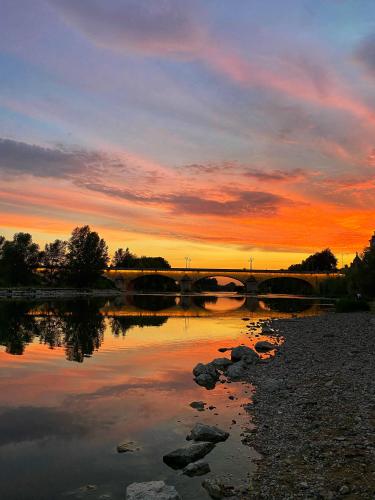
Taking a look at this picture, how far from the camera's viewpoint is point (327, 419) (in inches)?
579

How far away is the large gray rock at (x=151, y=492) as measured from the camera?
9.91 m

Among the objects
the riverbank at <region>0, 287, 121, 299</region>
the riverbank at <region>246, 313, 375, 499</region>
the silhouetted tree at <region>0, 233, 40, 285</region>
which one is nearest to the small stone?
the riverbank at <region>246, 313, 375, 499</region>

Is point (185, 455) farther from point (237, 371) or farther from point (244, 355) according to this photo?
point (244, 355)

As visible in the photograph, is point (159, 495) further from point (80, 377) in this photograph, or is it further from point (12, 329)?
point (12, 329)

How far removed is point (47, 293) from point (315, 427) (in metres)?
142

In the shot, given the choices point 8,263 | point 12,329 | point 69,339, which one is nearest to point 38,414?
point 69,339

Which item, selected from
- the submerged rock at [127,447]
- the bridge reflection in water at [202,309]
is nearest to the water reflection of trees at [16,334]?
the submerged rock at [127,447]

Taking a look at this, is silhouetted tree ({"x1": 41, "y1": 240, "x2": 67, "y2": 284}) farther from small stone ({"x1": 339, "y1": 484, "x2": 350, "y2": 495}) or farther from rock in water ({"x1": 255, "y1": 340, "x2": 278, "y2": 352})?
small stone ({"x1": 339, "y1": 484, "x2": 350, "y2": 495})

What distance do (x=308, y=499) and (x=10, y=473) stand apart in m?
7.38

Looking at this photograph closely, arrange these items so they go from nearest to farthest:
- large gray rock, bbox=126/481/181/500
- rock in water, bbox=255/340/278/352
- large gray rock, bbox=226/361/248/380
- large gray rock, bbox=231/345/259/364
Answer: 1. large gray rock, bbox=126/481/181/500
2. large gray rock, bbox=226/361/248/380
3. large gray rock, bbox=231/345/259/364
4. rock in water, bbox=255/340/278/352

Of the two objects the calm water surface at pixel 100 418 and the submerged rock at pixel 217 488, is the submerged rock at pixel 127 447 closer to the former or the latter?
the calm water surface at pixel 100 418

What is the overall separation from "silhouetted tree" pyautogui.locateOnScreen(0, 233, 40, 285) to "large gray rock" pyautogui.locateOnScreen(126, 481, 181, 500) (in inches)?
6033

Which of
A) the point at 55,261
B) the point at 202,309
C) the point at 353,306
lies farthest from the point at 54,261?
the point at 353,306

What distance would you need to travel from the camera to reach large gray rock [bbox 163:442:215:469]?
12516mm
